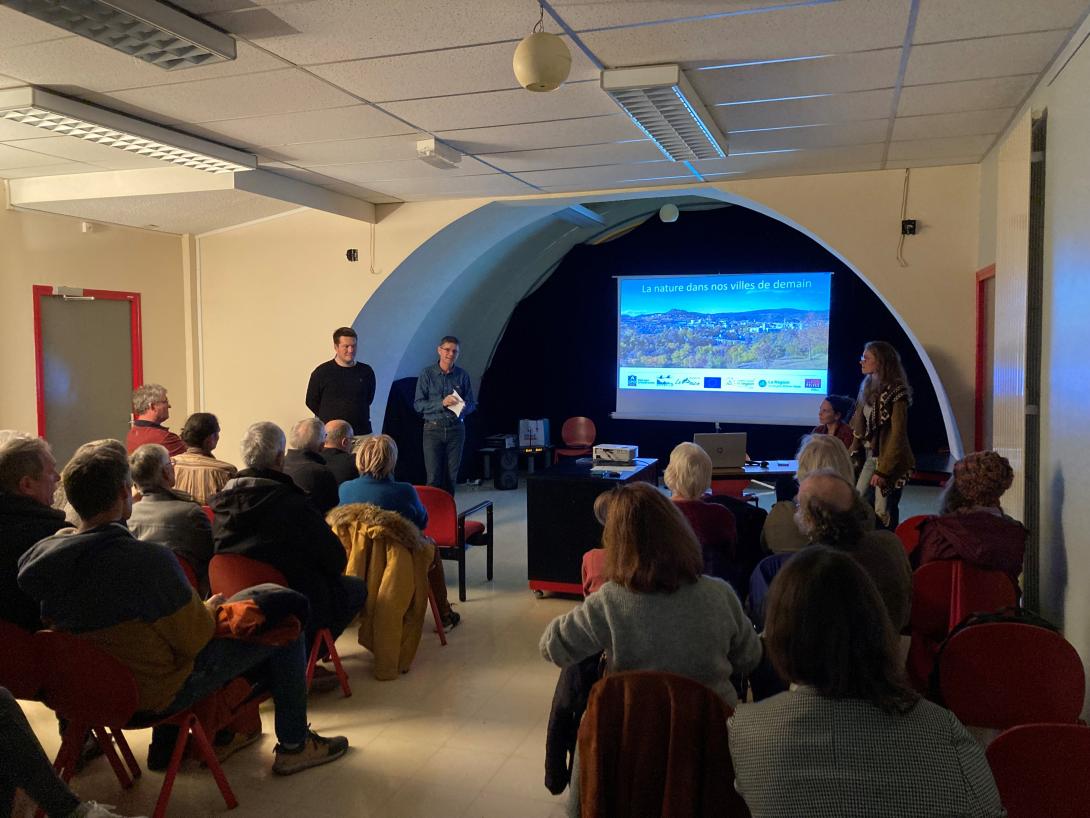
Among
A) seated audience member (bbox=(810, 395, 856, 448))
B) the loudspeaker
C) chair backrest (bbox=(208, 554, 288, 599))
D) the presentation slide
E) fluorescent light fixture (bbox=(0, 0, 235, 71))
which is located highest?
fluorescent light fixture (bbox=(0, 0, 235, 71))

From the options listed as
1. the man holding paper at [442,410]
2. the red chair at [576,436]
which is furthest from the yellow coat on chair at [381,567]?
the red chair at [576,436]

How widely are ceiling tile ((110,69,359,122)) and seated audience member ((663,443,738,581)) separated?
227 centimetres

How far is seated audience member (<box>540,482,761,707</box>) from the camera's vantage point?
2055mm

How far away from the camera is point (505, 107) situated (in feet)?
13.3

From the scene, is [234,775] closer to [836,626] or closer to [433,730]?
[433,730]

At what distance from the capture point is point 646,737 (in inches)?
71.2

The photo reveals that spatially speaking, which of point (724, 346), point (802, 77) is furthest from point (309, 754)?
point (724, 346)

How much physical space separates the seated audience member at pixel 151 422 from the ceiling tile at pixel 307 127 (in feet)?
4.87

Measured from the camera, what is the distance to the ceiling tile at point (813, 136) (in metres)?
4.48

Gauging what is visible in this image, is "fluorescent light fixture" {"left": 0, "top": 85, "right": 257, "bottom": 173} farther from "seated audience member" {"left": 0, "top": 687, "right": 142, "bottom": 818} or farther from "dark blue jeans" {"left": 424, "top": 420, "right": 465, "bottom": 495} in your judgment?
"seated audience member" {"left": 0, "top": 687, "right": 142, "bottom": 818}

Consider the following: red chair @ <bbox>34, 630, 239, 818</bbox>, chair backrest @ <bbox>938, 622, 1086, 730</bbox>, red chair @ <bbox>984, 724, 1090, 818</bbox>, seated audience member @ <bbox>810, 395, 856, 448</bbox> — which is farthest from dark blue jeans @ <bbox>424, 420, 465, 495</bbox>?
red chair @ <bbox>984, 724, 1090, 818</bbox>

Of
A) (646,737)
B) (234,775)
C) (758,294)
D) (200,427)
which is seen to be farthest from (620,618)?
(758,294)

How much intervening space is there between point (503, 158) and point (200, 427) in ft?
8.21

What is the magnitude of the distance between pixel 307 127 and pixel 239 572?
2.47 m
